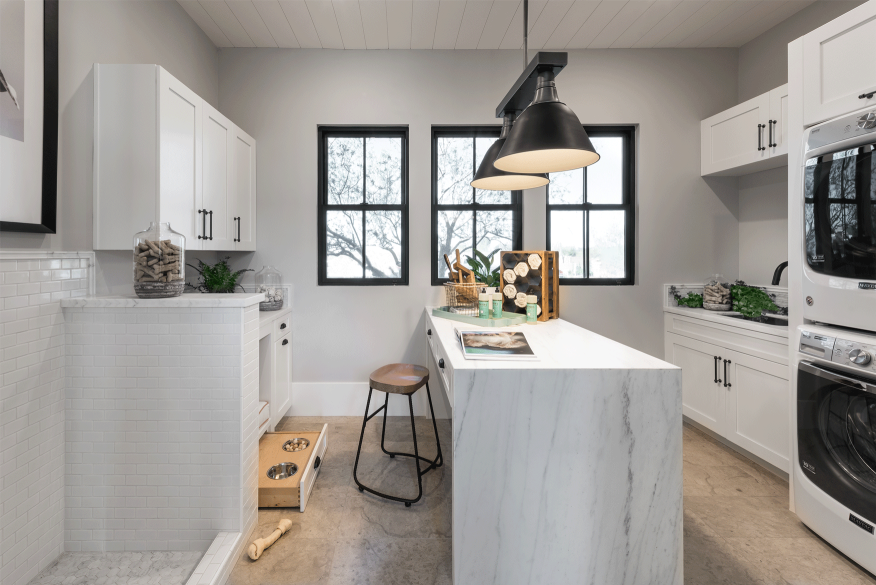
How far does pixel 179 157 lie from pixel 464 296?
1.72 metres

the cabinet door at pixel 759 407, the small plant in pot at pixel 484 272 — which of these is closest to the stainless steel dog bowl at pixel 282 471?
the small plant in pot at pixel 484 272

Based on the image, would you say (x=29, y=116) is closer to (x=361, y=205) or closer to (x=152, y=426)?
(x=152, y=426)


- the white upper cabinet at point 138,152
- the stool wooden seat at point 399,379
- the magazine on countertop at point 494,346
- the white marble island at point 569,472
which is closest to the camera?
the white marble island at point 569,472

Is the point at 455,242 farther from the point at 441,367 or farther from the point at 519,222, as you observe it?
the point at 441,367

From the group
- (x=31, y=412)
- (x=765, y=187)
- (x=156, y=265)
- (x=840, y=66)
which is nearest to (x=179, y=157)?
(x=156, y=265)

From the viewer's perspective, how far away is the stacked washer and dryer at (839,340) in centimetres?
147

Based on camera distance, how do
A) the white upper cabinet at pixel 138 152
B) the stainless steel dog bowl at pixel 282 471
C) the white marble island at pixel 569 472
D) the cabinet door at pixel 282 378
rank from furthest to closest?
the cabinet door at pixel 282 378
the stainless steel dog bowl at pixel 282 471
the white upper cabinet at pixel 138 152
the white marble island at pixel 569 472

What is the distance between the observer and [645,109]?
3.08 meters

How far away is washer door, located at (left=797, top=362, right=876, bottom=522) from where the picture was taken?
4.79 ft

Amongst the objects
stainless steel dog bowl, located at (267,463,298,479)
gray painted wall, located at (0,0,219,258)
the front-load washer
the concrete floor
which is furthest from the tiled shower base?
the front-load washer

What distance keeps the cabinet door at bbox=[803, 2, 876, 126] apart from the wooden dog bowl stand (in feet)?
9.47

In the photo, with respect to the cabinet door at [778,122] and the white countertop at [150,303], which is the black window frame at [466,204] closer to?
the cabinet door at [778,122]

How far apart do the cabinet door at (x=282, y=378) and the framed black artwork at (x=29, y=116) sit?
1.42 meters

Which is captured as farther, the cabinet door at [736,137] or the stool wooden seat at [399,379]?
the cabinet door at [736,137]
